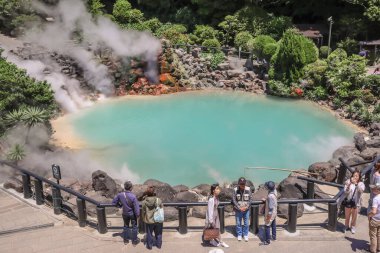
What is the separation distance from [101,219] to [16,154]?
23.3 feet

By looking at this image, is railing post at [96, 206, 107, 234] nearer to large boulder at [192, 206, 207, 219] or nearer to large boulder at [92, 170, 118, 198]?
large boulder at [192, 206, 207, 219]

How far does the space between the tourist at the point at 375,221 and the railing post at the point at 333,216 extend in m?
1.21

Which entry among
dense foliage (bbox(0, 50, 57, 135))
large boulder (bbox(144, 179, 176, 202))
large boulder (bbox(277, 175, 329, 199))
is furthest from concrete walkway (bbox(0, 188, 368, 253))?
dense foliage (bbox(0, 50, 57, 135))

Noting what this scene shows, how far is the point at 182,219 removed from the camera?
10.6 m

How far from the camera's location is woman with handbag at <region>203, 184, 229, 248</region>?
9750mm

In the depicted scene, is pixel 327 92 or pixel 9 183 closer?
pixel 9 183

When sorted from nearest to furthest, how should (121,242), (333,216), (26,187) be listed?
(121,242), (333,216), (26,187)

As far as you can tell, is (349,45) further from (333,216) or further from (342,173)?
(333,216)

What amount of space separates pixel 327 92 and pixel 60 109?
49.7 ft

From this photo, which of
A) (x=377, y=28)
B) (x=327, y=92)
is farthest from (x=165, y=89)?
(x=377, y=28)

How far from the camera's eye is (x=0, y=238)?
10.8 meters

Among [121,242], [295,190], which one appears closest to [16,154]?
[121,242]

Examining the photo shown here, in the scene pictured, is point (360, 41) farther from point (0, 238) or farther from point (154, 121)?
point (0, 238)

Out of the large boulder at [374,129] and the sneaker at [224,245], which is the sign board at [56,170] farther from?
the large boulder at [374,129]
